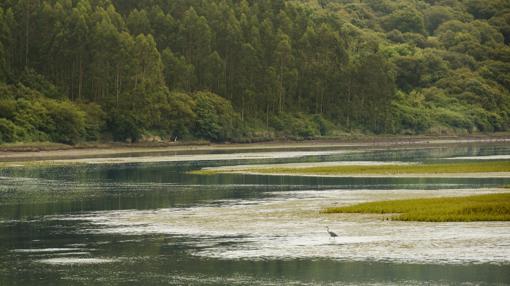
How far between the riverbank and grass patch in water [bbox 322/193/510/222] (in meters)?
68.3

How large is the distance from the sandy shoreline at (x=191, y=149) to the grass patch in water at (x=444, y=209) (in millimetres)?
67879

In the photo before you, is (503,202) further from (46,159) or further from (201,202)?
(46,159)

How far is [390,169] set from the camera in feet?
303

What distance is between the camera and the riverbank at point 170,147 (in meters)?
127

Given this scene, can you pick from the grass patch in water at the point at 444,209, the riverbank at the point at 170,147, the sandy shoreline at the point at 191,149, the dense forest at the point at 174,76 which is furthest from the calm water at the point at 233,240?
the dense forest at the point at 174,76

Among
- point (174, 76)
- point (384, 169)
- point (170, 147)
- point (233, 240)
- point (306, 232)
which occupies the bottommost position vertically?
point (170, 147)

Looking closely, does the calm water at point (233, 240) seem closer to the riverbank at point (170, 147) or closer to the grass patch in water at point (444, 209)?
the grass patch in water at point (444, 209)

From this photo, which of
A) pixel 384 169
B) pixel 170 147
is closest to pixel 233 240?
pixel 384 169

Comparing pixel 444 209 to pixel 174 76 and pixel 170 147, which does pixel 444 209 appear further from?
pixel 174 76

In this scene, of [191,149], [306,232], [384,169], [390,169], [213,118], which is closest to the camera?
[306,232]

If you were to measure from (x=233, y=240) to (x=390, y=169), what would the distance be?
1902 inches

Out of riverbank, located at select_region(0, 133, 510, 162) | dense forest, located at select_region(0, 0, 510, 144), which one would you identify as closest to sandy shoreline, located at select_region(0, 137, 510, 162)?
riverbank, located at select_region(0, 133, 510, 162)

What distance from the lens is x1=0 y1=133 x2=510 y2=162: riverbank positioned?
127062 mm

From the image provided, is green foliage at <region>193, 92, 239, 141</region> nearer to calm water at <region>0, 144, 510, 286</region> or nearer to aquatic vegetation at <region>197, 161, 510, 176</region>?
aquatic vegetation at <region>197, 161, 510, 176</region>
